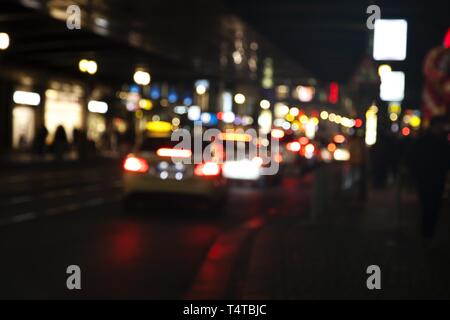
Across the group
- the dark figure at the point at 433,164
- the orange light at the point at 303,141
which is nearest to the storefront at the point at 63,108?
the orange light at the point at 303,141

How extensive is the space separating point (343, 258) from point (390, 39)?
3.62 metres

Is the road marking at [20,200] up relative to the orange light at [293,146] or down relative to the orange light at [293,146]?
down

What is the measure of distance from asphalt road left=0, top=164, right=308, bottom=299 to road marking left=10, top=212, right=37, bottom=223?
0.02 m

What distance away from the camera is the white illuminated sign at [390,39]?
1266 centimetres

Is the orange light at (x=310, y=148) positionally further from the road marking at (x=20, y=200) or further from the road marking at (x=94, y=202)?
the road marking at (x=20, y=200)

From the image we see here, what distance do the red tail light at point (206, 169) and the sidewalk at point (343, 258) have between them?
1618 millimetres

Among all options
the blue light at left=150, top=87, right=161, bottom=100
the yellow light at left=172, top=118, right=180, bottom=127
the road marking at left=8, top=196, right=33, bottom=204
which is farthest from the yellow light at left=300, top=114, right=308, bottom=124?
the road marking at left=8, top=196, right=33, bottom=204

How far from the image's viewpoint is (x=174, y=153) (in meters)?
17.2

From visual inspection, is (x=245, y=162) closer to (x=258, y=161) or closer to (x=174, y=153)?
(x=258, y=161)

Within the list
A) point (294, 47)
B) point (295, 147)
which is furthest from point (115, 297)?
point (294, 47)

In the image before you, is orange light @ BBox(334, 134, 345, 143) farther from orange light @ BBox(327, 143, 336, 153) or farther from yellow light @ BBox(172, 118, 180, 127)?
yellow light @ BBox(172, 118, 180, 127)
